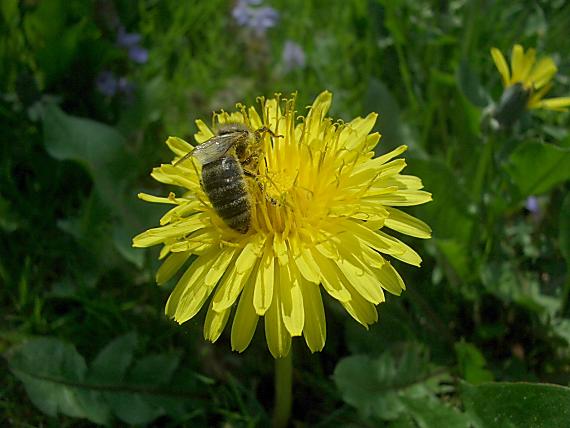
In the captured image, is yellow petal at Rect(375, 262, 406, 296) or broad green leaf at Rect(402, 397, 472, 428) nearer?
yellow petal at Rect(375, 262, 406, 296)

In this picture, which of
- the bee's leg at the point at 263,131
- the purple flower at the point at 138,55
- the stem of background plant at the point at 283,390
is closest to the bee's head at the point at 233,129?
the bee's leg at the point at 263,131

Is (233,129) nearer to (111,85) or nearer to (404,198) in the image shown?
(404,198)

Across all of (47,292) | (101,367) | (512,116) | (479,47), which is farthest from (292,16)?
(101,367)

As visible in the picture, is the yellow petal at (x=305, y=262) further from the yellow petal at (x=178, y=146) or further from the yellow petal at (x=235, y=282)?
the yellow petal at (x=178, y=146)

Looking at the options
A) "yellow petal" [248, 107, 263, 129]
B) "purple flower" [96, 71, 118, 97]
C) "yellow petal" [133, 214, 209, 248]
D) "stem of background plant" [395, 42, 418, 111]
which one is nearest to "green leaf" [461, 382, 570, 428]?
"yellow petal" [133, 214, 209, 248]

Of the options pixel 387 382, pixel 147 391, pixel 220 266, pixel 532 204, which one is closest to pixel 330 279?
pixel 220 266

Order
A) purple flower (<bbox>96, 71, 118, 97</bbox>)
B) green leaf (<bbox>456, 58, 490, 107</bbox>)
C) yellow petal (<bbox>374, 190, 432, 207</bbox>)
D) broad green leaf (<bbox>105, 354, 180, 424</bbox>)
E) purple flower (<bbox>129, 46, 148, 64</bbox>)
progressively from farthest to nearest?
1. purple flower (<bbox>129, 46, 148, 64</bbox>)
2. purple flower (<bbox>96, 71, 118, 97</bbox>)
3. green leaf (<bbox>456, 58, 490, 107</bbox>)
4. broad green leaf (<bbox>105, 354, 180, 424</bbox>)
5. yellow petal (<bbox>374, 190, 432, 207</bbox>)

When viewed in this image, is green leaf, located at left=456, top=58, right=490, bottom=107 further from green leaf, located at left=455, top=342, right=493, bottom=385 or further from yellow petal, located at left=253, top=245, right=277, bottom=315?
yellow petal, located at left=253, top=245, right=277, bottom=315
